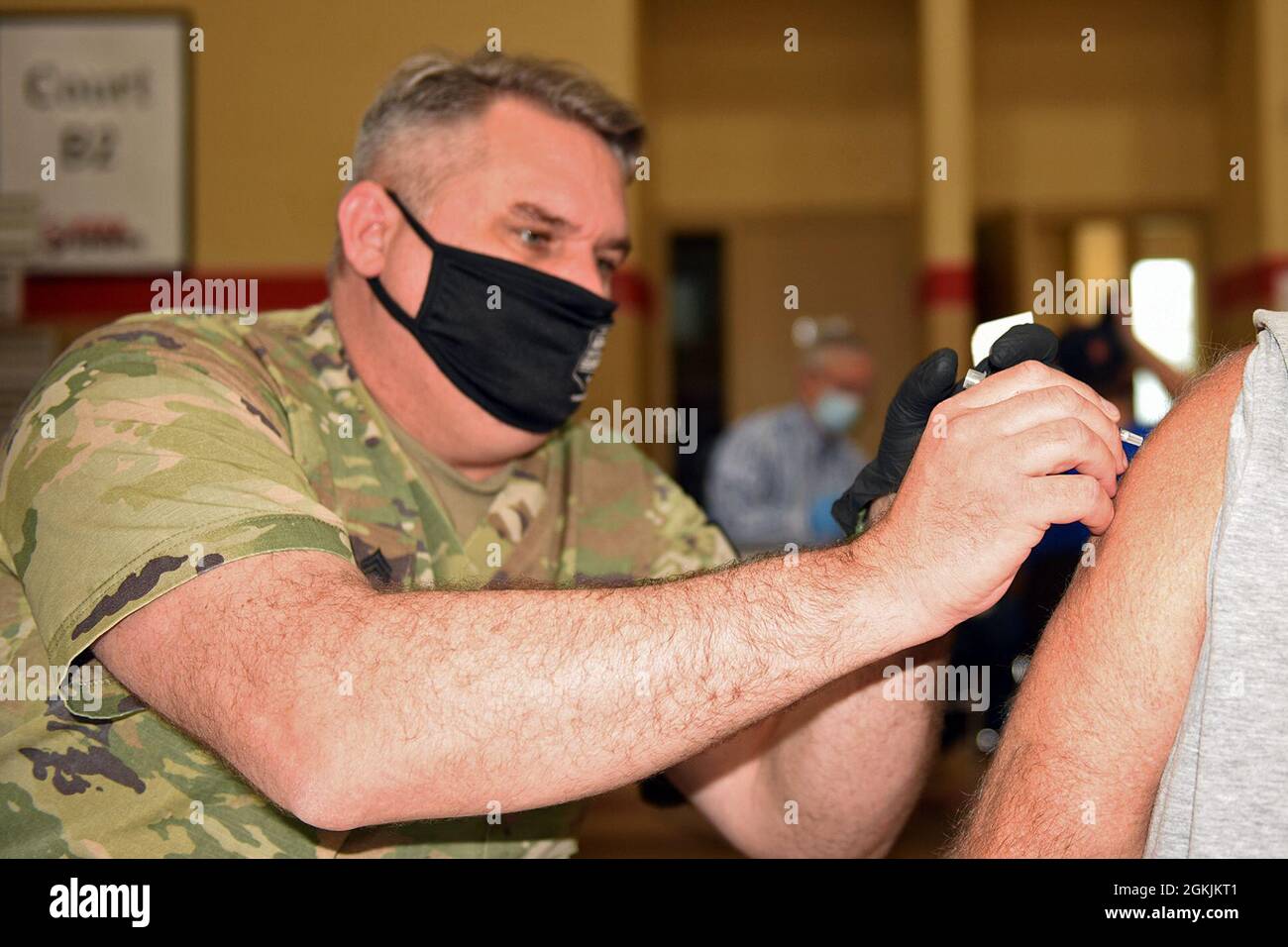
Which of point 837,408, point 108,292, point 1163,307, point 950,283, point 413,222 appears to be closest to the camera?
point 413,222

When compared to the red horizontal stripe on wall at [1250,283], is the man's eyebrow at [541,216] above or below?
below

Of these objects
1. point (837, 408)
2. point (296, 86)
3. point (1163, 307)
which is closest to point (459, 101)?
point (837, 408)

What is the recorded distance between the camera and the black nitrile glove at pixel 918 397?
3.29ft

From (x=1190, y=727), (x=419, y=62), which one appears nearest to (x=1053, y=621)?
(x=1190, y=727)

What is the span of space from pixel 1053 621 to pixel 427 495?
0.80m

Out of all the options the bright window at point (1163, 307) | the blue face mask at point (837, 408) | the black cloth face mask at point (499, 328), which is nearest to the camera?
the black cloth face mask at point (499, 328)

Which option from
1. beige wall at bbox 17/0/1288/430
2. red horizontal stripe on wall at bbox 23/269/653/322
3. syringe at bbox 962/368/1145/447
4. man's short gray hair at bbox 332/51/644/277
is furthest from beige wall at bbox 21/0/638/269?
syringe at bbox 962/368/1145/447

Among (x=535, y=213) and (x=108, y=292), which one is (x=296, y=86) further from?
(x=535, y=213)

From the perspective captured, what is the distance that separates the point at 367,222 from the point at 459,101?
21 cm

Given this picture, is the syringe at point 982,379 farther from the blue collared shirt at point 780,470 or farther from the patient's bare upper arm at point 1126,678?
the blue collared shirt at point 780,470

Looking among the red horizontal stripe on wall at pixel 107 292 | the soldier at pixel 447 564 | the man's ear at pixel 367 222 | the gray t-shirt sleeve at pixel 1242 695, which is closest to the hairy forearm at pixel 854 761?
the soldier at pixel 447 564

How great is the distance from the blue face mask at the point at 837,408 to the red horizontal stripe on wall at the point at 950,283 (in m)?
1.33

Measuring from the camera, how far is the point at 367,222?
1.61 meters
